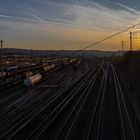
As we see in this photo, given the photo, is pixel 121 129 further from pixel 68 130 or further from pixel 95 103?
pixel 95 103

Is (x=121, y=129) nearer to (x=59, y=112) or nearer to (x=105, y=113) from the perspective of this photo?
(x=105, y=113)

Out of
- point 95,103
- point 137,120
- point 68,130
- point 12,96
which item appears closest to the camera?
point 68,130

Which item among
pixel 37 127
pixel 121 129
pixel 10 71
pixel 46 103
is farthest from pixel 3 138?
pixel 10 71

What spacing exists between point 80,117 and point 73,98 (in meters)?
12.8

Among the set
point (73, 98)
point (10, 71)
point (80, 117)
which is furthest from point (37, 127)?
point (10, 71)

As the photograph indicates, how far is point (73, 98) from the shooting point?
40.3m

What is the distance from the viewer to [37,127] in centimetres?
2339

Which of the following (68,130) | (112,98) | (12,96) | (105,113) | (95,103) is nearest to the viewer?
(68,130)

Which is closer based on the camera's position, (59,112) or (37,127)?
(37,127)

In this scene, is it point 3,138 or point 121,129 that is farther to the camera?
point 121,129

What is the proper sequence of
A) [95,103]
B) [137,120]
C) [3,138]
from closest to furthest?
[3,138] → [137,120] → [95,103]

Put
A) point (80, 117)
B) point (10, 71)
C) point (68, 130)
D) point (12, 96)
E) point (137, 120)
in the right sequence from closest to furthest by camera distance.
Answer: point (68, 130), point (137, 120), point (80, 117), point (12, 96), point (10, 71)

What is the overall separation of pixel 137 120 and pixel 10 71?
160 ft

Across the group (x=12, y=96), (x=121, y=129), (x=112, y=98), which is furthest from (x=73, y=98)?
(x=121, y=129)
